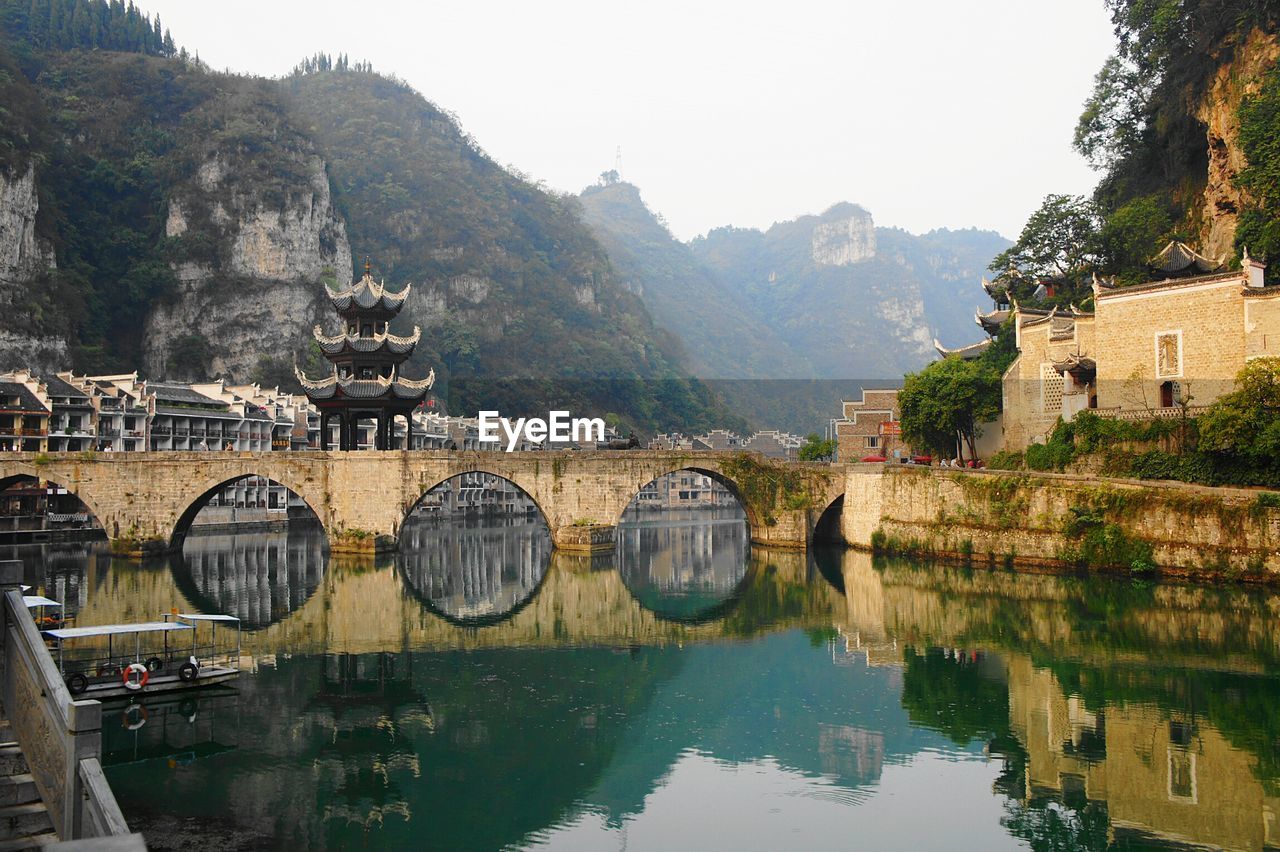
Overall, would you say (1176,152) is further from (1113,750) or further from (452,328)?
(452,328)

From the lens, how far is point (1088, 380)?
121 ft

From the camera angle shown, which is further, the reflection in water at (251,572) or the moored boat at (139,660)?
the reflection in water at (251,572)

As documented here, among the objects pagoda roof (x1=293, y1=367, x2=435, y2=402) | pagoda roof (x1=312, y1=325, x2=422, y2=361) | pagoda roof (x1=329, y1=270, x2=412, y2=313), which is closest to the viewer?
pagoda roof (x1=293, y1=367, x2=435, y2=402)

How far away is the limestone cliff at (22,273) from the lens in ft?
213

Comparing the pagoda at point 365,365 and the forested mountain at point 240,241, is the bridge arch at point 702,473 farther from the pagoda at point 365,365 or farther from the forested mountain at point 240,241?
the forested mountain at point 240,241

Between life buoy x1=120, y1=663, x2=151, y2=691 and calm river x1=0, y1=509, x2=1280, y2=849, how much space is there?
57 cm

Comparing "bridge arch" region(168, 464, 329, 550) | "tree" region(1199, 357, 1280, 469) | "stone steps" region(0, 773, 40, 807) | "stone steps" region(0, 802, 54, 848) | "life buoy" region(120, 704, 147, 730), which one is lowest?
"life buoy" region(120, 704, 147, 730)

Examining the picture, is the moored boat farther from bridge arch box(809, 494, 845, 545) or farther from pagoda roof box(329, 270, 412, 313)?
bridge arch box(809, 494, 845, 545)

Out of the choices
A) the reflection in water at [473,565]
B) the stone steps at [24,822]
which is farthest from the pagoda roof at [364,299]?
the stone steps at [24,822]

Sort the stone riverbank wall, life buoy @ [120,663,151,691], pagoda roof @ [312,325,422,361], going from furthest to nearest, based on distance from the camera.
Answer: pagoda roof @ [312,325,422,361] → the stone riverbank wall → life buoy @ [120,663,151,691]

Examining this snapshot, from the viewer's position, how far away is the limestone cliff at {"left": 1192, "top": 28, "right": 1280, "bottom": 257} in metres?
36.2

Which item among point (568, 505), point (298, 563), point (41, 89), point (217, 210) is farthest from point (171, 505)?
point (41, 89)

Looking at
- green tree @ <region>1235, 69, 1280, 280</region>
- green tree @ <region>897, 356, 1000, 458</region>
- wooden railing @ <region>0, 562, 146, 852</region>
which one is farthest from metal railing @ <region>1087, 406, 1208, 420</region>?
wooden railing @ <region>0, 562, 146, 852</region>

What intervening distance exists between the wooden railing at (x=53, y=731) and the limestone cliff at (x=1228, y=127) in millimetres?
37700
